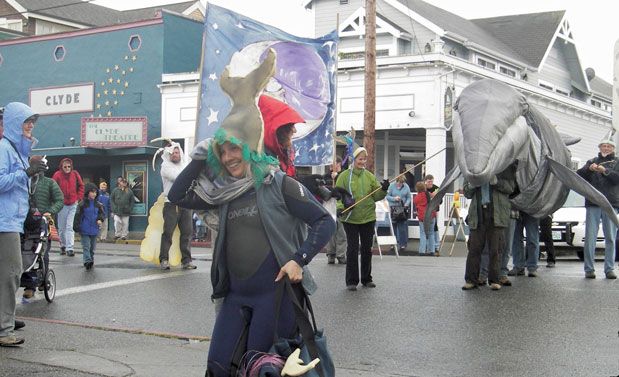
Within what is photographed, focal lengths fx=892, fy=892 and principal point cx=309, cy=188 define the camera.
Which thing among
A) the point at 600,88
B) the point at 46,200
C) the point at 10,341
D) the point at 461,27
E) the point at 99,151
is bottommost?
the point at 10,341

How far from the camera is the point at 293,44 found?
691 inches

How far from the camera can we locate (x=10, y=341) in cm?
741

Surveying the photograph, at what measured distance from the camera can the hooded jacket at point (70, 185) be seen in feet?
54.1

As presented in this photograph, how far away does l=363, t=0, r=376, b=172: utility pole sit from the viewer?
20469 millimetres

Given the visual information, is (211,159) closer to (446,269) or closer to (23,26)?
(446,269)

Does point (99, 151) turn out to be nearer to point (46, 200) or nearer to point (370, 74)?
point (370, 74)

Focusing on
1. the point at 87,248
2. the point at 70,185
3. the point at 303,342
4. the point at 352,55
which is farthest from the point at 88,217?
the point at 352,55

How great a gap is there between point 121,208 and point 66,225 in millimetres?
10657

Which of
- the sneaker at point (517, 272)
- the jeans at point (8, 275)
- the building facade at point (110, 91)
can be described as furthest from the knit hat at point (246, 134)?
the building facade at point (110, 91)

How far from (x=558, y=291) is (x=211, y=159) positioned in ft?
22.6

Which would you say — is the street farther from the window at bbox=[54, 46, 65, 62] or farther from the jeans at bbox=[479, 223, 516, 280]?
the window at bbox=[54, 46, 65, 62]

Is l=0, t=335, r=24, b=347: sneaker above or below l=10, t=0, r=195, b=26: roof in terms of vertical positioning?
below

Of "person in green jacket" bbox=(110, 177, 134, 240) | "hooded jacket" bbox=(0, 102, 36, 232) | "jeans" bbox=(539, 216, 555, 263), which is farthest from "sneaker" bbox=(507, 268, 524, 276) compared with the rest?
"person in green jacket" bbox=(110, 177, 134, 240)

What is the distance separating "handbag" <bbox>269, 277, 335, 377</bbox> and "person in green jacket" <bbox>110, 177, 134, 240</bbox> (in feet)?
78.2
